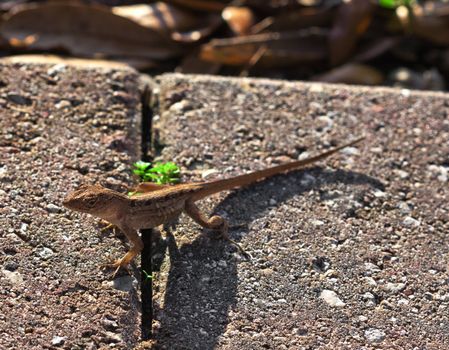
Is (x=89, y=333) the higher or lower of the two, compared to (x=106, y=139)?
lower

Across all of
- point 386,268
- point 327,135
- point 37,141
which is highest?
point 37,141

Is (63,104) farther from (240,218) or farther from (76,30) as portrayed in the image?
(240,218)

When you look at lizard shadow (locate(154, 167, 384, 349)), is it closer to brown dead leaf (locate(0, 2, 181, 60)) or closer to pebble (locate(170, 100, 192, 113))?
pebble (locate(170, 100, 192, 113))

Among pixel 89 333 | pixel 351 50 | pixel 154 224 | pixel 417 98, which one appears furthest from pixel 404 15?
pixel 89 333

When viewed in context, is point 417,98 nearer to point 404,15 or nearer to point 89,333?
point 404,15

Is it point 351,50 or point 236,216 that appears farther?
point 351,50

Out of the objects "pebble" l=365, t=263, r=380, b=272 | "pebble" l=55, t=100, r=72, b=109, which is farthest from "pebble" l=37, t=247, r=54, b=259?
Answer: "pebble" l=365, t=263, r=380, b=272

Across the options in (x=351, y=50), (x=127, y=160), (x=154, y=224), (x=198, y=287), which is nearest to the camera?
(x=198, y=287)

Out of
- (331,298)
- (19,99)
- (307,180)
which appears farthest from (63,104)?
(331,298)
